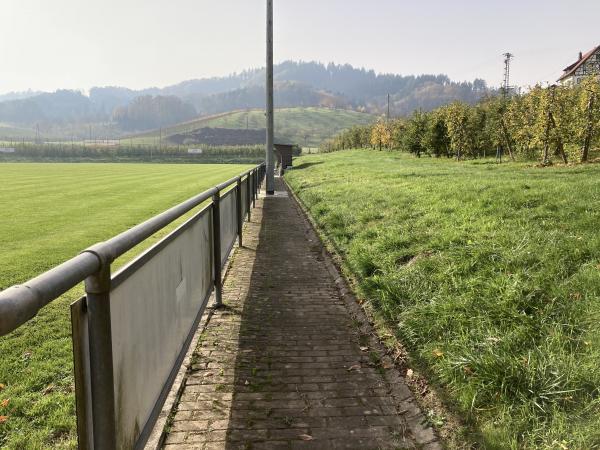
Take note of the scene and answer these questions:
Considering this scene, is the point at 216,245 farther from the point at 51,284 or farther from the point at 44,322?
the point at 51,284

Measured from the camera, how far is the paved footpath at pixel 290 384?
10.3ft

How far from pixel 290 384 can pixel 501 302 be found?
2.15m

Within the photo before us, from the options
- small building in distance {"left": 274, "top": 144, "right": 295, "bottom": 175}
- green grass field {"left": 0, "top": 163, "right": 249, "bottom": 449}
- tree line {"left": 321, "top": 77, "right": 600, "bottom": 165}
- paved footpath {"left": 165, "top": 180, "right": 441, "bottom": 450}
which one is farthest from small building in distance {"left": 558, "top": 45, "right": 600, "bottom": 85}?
paved footpath {"left": 165, "top": 180, "right": 441, "bottom": 450}

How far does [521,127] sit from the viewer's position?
95.8ft

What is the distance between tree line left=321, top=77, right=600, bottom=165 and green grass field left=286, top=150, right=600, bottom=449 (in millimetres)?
18034

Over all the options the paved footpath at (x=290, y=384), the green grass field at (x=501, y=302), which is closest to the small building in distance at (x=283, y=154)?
the green grass field at (x=501, y=302)

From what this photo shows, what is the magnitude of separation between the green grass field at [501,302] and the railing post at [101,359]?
6.97 ft

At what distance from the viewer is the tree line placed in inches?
945

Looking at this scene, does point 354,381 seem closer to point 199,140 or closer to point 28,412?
point 28,412

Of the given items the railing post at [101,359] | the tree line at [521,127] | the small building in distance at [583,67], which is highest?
the small building in distance at [583,67]

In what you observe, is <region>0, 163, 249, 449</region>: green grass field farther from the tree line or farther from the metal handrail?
the tree line

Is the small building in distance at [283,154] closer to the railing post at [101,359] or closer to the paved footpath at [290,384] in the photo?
the paved footpath at [290,384]

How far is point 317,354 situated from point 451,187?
7.71 m

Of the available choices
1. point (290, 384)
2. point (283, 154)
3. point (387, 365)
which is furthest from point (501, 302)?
point (283, 154)
